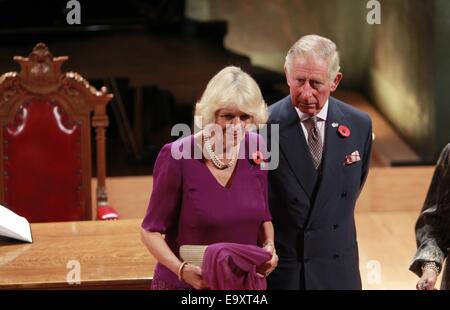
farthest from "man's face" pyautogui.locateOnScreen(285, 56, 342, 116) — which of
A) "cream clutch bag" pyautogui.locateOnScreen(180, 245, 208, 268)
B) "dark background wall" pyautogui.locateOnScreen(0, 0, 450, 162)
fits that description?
"dark background wall" pyautogui.locateOnScreen(0, 0, 450, 162)

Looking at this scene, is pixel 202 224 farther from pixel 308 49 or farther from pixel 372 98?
pixel 372 98

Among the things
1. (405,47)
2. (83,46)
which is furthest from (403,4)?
(83,46)

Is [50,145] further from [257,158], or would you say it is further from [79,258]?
[257,158]

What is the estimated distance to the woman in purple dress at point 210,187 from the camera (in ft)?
8.71

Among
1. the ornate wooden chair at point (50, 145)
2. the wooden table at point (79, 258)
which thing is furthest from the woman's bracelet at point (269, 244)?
the ornate wooden chair at point (50, 145)

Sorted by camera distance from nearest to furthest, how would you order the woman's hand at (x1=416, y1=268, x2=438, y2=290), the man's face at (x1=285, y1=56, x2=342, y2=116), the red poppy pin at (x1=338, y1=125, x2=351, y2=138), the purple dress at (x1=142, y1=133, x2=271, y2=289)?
the woman's hand at (x1=416, y1=268, x2=438, y2=290) < the purple dress at (x1=142, y1=133, x2=271, y2=289) < the man's face at (x1=285, y1=56, x2=342, y2=116) < the red poppy pin at (x1=338, y1=125, x2=351, y2=138)

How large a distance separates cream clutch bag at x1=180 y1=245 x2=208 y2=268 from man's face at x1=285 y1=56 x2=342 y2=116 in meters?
0.55

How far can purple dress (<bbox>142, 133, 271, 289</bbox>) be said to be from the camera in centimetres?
270

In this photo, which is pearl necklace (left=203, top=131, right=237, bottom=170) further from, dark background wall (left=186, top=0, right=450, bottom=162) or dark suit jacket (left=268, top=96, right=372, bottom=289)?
dark background wall (left=186, top=0, right=450, bottom=162)

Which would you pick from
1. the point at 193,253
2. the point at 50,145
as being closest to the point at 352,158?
the point at 193,253

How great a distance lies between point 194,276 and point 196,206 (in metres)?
0.19

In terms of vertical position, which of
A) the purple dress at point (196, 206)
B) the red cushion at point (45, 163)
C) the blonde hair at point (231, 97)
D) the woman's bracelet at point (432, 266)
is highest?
the blonde hair at point (231, 97)

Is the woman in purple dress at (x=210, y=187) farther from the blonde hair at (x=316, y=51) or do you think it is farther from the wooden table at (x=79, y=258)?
the wooden table at (x=79, y=258)

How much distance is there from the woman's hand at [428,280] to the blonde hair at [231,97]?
0.61 metres
